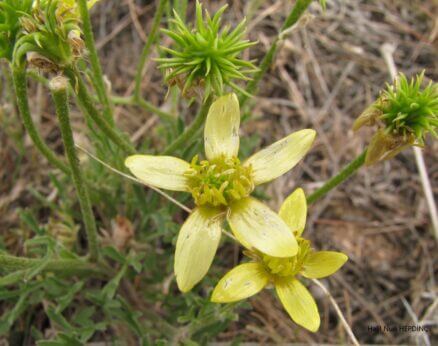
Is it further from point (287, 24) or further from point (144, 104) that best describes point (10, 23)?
point (144, 104)

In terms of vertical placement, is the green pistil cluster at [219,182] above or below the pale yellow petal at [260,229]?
above

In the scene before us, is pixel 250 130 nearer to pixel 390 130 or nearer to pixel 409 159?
pixel 409 159

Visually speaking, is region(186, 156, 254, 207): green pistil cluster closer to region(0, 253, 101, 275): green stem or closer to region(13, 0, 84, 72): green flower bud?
region(13, 0, 84, 72): green flower bud

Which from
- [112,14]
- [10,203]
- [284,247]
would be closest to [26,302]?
[10,203]

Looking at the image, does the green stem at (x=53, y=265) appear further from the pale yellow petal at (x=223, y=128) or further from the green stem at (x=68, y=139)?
the pale yellow petal at (x=223, y=128)

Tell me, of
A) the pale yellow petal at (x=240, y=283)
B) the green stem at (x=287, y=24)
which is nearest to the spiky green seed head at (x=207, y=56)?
the green stem at (x=287, y=24)

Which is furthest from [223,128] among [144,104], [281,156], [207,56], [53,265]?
[144,104]

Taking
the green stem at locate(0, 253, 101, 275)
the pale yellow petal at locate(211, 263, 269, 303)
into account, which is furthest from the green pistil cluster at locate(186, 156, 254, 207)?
the green stem at locate(0, 253, 101, 275)
